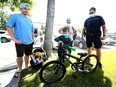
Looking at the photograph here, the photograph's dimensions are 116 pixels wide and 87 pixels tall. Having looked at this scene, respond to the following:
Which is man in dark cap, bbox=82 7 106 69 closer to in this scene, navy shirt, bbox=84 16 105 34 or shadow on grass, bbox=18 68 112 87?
navy shirt, bbox=84 16 105 34

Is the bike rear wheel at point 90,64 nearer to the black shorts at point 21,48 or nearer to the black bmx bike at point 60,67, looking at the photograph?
the black bmx bike at point 60,67

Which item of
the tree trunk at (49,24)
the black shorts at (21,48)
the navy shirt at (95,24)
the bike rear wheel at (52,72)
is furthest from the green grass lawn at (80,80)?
the tree trunk at (49,24)

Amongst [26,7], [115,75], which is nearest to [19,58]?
[26,7]

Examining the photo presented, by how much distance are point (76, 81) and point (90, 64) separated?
0.83 meters

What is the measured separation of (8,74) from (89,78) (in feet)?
7.86

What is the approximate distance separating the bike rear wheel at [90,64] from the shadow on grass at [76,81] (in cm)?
15

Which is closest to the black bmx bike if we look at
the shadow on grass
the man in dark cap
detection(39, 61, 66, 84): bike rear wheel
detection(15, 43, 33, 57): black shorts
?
detection(39, 61, 66, 84): bike rear wheel

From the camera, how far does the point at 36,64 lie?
20.2 ft

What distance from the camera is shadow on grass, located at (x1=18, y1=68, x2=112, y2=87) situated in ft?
15.9

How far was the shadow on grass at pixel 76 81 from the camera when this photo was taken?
15.9ft

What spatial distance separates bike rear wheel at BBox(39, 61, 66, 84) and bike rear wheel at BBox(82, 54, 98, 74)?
806mm

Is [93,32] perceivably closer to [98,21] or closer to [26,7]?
[98,21]

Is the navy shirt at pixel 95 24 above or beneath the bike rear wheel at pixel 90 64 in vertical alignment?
above

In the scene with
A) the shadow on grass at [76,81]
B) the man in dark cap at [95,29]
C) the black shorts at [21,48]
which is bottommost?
the shadow on grass at [76,81]
